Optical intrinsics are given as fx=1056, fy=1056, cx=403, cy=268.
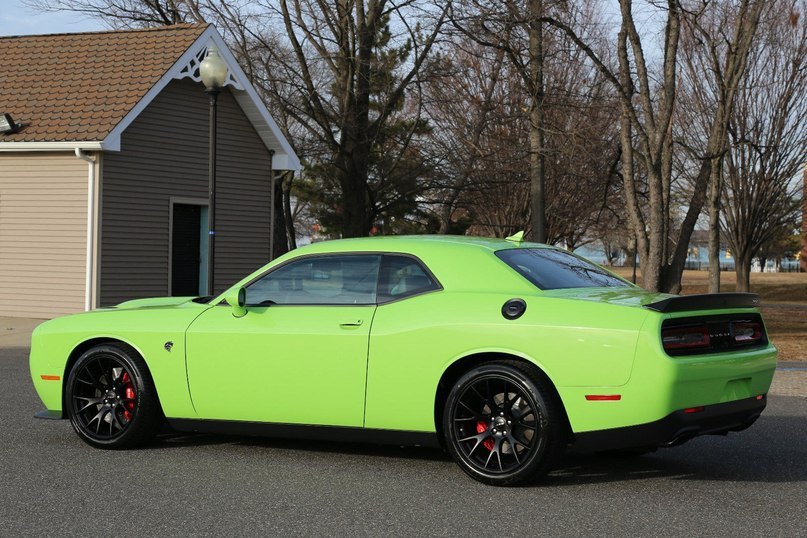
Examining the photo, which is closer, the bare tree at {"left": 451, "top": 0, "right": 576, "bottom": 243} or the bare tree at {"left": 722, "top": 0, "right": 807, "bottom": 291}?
the bare tree at {"left": 451, "top": 0, "right": 576, "bottom": 243}

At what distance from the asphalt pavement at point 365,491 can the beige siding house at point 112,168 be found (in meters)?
12.2

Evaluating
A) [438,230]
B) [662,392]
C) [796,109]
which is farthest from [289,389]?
[796,109]

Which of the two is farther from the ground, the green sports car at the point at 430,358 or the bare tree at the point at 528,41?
the bare tree at the point at 528,41

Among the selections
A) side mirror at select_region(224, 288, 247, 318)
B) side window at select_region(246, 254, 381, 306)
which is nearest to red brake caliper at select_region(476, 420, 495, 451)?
side window at select_region(246, 254, 381, 306)

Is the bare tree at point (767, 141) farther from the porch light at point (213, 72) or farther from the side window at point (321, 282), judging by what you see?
the side window at point (321, 282)

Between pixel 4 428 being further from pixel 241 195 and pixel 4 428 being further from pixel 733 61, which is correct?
pixel 733 61

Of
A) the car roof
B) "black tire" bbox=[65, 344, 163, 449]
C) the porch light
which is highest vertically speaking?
the porch light

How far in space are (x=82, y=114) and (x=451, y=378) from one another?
15.1 meters

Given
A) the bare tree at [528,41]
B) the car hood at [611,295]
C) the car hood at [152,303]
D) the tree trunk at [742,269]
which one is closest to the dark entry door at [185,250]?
the bare tree at [528,41]

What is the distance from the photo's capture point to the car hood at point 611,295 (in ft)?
20.2

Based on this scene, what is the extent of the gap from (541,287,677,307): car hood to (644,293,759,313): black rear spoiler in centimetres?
13

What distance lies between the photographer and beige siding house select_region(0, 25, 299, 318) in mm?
19703

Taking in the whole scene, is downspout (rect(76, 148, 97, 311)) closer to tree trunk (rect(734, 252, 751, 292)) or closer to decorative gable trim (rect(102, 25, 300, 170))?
decorative gable trim (rect(102, 25, 300, 170))

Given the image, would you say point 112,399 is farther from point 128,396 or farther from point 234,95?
point 234,95
